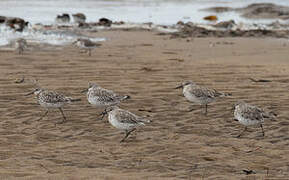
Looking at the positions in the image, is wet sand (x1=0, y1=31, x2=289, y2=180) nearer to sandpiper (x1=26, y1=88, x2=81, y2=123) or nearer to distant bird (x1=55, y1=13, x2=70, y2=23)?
sandpiper (x1=26, y1=88, x2=81, y2=123)

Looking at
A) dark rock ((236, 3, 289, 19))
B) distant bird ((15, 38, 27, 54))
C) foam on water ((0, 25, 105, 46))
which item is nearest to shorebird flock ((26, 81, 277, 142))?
distant bird ((15, 38, 27, 54))

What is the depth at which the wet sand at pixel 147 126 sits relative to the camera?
7355 mm

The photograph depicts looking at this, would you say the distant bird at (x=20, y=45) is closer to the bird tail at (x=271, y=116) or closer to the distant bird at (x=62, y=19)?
the bird tail at (x=271, y=116)

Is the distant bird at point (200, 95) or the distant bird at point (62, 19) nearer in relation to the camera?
the distant bird at point (200, 95)

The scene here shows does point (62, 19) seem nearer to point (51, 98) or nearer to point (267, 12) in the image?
point (267, 12)

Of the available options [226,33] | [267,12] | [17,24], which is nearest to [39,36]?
[17,24]

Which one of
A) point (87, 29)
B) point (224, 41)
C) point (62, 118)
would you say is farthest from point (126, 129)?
point (87, 29)

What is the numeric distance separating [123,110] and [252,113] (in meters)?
2.03

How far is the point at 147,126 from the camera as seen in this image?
9.48 m

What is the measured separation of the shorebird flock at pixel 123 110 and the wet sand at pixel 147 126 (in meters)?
0.24

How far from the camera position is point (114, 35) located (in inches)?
1000

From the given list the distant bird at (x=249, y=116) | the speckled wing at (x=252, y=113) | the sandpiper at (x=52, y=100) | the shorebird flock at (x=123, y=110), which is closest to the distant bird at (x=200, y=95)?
the shorebird flock at (x=123, y=110)

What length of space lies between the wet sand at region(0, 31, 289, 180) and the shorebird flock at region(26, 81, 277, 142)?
0.24 m

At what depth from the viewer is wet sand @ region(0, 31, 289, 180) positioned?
7355 mm
